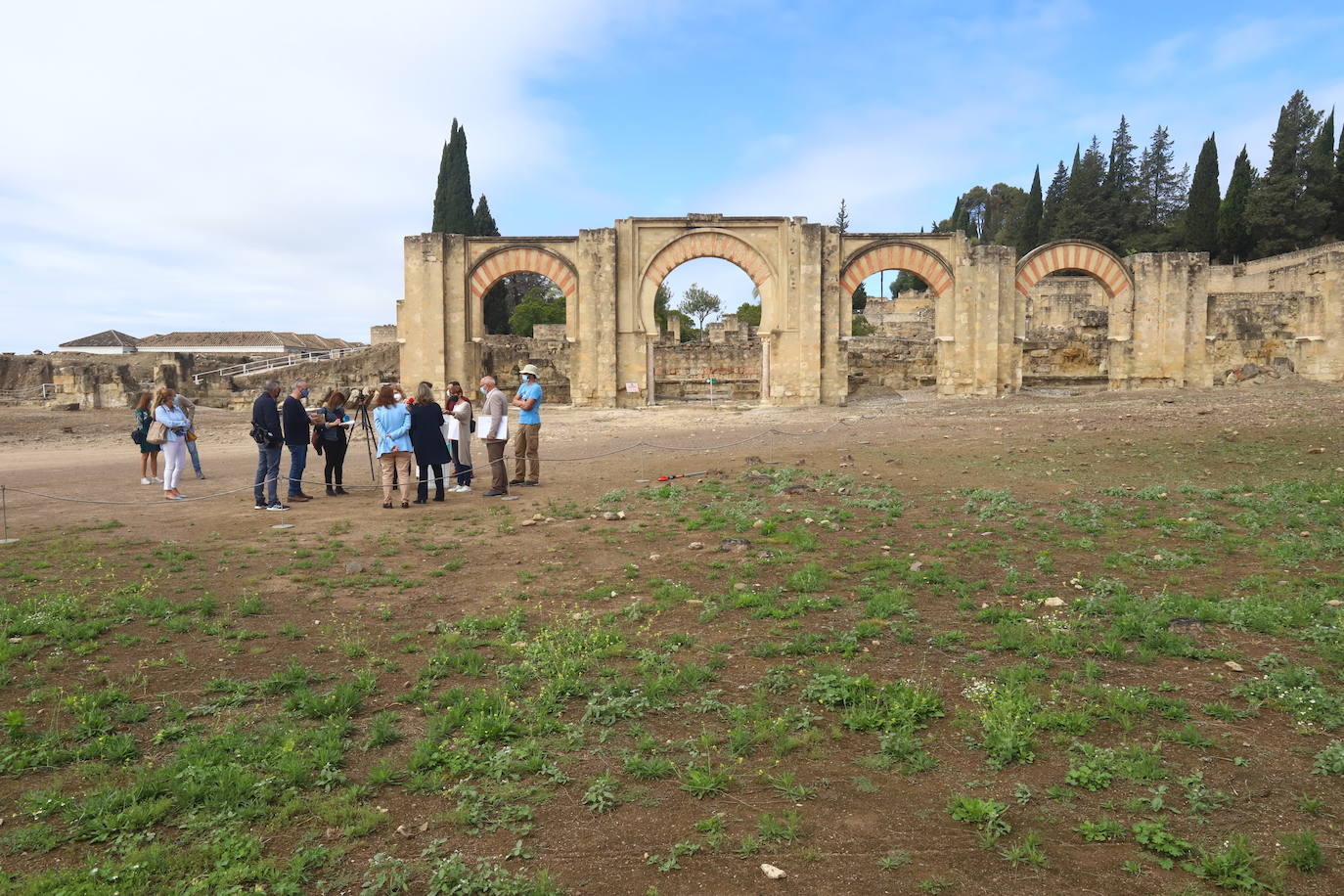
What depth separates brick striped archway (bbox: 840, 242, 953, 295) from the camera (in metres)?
22.6

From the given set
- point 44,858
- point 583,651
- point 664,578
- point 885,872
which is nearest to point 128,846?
point 44,858

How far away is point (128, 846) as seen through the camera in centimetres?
286

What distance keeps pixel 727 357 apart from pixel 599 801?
24.8 m

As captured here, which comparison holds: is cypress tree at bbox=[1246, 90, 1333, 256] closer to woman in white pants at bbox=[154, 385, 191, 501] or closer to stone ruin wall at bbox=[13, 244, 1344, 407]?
stone ruin wall at bbox=[13, 244, 1344, 407]

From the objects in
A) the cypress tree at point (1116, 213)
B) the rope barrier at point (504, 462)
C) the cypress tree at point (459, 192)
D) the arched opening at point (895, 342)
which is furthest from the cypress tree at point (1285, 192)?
the cypress tree at point (459, 192)

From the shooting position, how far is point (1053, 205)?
171ft

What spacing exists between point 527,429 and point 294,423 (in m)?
2.77

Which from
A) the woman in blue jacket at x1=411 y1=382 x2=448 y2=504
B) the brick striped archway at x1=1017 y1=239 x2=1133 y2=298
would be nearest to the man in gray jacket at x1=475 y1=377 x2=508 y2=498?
the woman in blue jacket at x1=411 y1=382 x2=448 y2=504

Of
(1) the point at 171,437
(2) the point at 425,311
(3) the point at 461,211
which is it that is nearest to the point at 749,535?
(1) the point at 171,437

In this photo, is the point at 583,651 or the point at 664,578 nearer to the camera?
the point at 583,651

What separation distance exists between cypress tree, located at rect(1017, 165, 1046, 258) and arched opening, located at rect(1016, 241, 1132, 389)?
13.4m

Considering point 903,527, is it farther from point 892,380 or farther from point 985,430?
point 892,380

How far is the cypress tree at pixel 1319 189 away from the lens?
3802 centimetres

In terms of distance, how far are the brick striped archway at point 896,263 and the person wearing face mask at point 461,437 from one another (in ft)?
48.6
